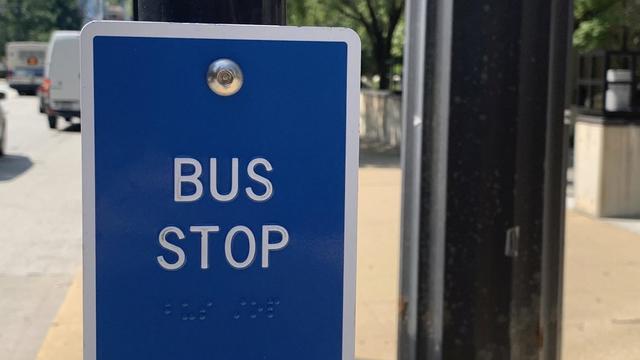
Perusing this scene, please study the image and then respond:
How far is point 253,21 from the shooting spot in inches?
87.5

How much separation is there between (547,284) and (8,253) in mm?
6258

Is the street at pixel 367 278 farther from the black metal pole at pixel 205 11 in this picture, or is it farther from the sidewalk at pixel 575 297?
the black metal pole at pixel 205 11

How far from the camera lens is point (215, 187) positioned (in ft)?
6.14

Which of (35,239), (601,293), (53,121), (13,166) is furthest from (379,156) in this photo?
(601,293)

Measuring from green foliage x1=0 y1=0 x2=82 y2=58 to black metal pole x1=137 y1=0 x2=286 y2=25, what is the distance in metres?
69.9

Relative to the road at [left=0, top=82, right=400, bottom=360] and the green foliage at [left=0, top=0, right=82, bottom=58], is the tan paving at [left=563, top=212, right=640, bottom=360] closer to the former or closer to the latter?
the road at [left=0, top=82, right=400, bottom=360]

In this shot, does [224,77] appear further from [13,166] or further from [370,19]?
[370,19]

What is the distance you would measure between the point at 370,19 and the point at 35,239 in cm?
1210

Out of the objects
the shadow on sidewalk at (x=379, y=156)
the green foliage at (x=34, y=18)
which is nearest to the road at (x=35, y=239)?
the shadow on sidewalk at (x=379, y=156)

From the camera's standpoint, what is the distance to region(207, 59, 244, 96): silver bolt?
1.86 metres

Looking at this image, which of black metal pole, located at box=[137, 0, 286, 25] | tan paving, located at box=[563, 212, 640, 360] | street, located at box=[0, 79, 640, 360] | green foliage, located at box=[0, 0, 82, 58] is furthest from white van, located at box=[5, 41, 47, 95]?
black metal pole, located at box=[137, 0, 286, 25]

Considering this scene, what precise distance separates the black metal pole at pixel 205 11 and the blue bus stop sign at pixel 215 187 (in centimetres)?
34

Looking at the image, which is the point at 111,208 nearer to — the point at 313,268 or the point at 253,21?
the point at 313,268

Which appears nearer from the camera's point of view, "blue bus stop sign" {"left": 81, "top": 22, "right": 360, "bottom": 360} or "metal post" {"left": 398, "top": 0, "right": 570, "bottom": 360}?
"blue bus stop sign" {"left": 81, "top": 22, "right": 360, "bottom": 360}
